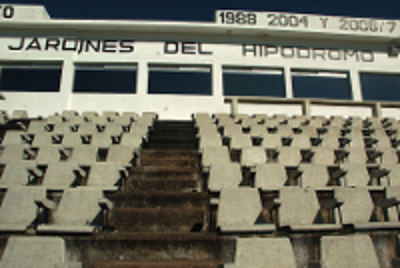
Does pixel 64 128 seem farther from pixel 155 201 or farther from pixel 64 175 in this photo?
pixel 155 201

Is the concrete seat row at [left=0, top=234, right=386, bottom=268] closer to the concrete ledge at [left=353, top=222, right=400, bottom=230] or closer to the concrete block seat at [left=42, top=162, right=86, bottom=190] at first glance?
the concrete ledge at [left=353, top=222, right=400, bottom=230]

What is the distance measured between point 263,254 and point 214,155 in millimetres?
1916

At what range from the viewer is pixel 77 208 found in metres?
2.63

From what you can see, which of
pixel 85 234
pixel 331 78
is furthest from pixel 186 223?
pixel 331 78

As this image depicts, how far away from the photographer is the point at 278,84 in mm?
8391

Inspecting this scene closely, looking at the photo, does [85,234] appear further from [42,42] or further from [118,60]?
[42,42]

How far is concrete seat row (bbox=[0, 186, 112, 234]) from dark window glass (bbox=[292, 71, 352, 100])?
660cm

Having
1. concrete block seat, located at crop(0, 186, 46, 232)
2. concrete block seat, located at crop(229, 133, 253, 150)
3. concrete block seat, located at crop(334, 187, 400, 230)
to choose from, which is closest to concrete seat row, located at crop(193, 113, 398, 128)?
concrete block seat, located at crop(229, 133, 253, 150)

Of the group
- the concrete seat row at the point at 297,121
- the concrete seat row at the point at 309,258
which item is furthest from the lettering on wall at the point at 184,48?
the concrete seat row at the point at 309,258

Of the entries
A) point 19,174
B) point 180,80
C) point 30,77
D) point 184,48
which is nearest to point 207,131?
point 19,174

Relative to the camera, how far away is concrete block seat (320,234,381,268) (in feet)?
6.93

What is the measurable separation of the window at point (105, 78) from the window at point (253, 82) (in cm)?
226

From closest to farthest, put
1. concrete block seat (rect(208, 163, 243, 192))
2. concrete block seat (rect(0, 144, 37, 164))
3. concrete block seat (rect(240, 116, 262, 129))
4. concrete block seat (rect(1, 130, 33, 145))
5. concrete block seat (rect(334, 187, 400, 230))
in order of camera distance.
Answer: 1. concrete block seat (rect(334, 187, 400, 230))
2. concrete block seat (rect(208, 163, 243, 192))
3. concrete block seat (rect(0, 144, 37, 164))
4. concrete block seat (rect(1, 130, 33, 145))
5. concrete block seat (rect(240, 116, 262, 129))

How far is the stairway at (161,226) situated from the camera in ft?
7.36
